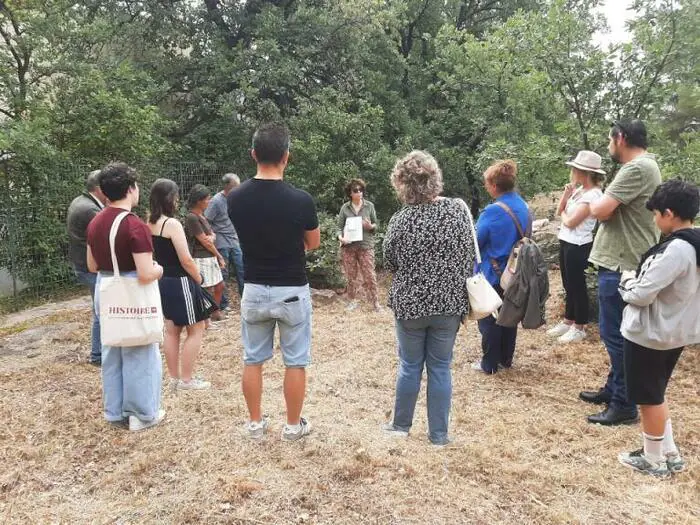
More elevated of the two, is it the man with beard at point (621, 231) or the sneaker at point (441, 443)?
the man with beard at point (621, 231)

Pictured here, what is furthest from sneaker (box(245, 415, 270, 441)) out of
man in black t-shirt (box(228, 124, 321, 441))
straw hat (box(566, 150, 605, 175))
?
straw hat (box(566, 150, 605, 175))

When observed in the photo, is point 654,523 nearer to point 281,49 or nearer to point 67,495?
point 67,495

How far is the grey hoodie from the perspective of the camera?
2676 millimetres

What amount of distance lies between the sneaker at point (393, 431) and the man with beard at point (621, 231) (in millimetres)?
1316

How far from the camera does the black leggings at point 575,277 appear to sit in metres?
5.16

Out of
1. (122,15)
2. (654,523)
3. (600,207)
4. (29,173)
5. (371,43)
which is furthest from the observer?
(371,43)

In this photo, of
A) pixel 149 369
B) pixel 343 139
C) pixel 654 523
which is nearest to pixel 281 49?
pixel 343 139

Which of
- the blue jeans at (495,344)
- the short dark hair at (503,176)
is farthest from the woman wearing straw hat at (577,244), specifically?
the blue jeans at (495,344)

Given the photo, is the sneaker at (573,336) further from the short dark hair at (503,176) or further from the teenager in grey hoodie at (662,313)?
the teenager in grey hoodie at (662,313)

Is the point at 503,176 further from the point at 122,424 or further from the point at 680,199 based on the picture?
the point at 122,424

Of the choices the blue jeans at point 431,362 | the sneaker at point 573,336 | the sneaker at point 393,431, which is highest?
Answer: the blue jeans at point 431,362

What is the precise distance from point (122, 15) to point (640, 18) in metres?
8.52

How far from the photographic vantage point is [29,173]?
7.68 m

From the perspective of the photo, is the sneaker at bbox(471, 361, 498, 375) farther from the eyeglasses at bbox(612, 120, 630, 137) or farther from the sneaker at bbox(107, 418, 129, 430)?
the sneaker at bbox(107, 418, 129, 430)
